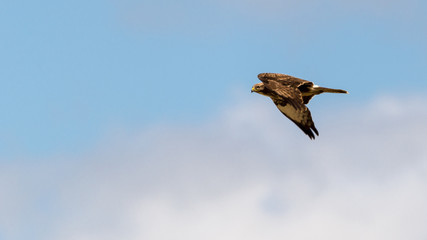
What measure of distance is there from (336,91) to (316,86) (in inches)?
36.7

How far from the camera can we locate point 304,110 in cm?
5409

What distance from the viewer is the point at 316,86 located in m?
55.8

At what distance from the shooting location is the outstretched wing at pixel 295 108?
53.2 m

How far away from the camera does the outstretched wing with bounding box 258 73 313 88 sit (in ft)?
181

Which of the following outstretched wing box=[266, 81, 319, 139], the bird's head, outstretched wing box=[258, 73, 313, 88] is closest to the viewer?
outstretched wing box=[266, 81, 319, 139]

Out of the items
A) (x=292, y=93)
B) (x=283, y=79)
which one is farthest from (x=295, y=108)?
(x=283, y=79)

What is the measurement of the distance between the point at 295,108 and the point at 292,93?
715mm

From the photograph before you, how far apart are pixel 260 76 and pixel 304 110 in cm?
359

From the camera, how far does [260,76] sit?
56781mm

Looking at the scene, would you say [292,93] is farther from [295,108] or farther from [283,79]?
[283,79]

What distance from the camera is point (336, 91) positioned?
55.6 m

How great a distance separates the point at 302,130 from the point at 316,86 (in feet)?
7.06

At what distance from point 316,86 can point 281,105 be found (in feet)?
6.79

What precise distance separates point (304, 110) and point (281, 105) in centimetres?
301
